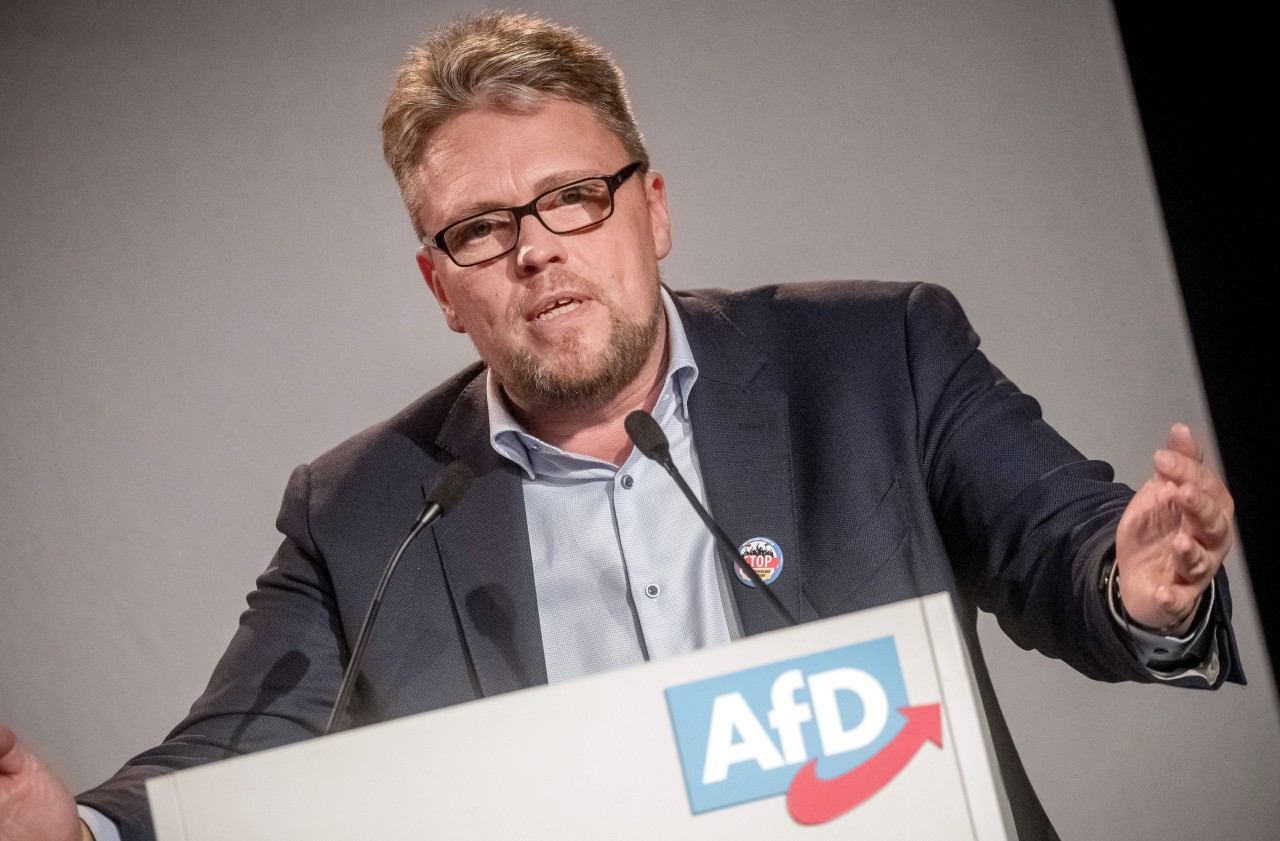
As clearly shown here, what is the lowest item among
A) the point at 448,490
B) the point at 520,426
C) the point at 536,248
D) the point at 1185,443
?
the point at 1185,443

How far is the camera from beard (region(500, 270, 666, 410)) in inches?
71.4

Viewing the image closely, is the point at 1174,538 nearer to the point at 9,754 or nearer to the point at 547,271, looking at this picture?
the point at 547,271

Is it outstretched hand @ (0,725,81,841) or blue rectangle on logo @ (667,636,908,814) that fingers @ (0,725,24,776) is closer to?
outstretched hand @ (0,725,81,841)

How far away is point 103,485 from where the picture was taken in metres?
2.33

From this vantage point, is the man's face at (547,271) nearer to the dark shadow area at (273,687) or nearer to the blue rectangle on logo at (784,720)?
the dark shadow area at (273,687)

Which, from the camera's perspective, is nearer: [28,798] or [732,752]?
[732,752]

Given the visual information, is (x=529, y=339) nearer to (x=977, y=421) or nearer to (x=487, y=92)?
(x=487, y=92)

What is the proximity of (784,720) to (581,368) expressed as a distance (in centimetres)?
99

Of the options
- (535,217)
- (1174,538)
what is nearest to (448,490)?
(535,217)

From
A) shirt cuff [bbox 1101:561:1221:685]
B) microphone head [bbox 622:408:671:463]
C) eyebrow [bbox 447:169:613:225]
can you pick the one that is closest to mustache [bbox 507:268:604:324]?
eyebrow [bbox 447:169:613:225]

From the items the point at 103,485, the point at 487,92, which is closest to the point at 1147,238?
the point at 487,92

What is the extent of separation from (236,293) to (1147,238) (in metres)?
1.87

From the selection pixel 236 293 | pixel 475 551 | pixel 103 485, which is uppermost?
pixel 236 293

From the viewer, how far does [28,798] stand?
1252mm
